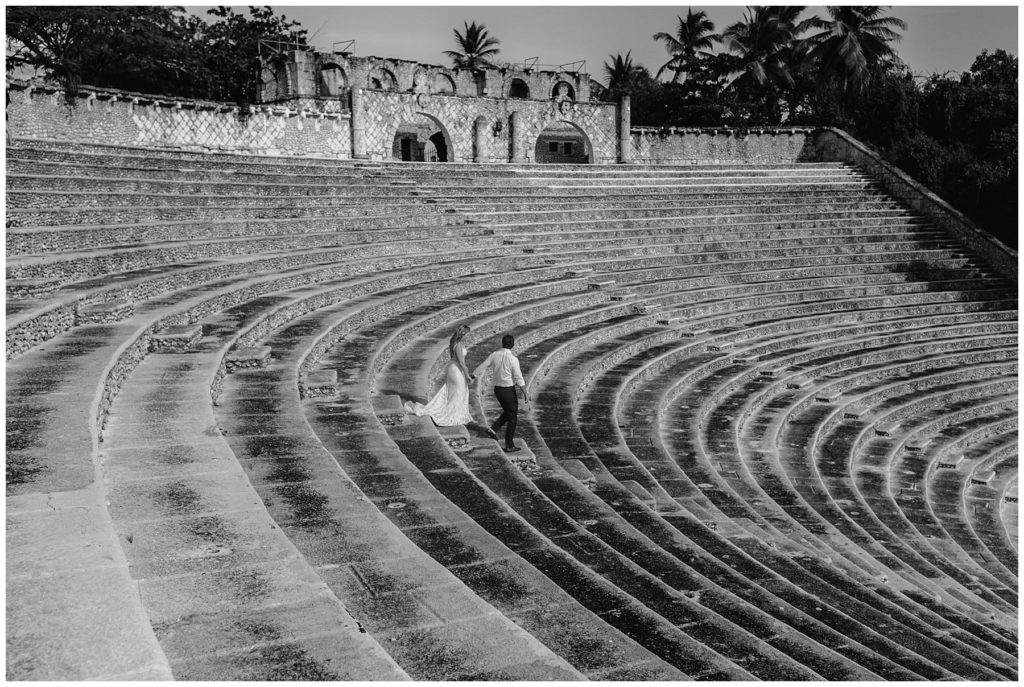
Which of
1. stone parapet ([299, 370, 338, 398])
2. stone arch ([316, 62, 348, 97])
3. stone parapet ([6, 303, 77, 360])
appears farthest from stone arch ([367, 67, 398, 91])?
stone parapet ([299, 370, 338, 398])

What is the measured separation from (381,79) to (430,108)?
5.62 meters

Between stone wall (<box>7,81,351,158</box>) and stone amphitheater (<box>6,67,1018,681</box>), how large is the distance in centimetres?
375

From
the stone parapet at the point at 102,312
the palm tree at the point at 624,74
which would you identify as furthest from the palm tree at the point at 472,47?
the stone parapet at the point at 102,312

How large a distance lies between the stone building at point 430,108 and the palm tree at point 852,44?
9.73 metres

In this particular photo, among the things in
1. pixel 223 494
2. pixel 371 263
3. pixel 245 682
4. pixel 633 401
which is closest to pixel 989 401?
pixel 633 401

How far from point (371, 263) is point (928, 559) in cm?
988

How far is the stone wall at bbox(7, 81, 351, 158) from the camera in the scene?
20688 millimetres

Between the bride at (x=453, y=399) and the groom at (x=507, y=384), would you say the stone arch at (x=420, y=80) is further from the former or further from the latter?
the groom at (x=507, y=384)

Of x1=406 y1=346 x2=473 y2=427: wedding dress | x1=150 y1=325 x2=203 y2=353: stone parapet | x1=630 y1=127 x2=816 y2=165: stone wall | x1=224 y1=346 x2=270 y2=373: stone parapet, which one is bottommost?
x1=406 y1=346 x2=473 y2=427: wedding dress

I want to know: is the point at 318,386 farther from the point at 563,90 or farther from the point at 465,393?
the point at 563,90

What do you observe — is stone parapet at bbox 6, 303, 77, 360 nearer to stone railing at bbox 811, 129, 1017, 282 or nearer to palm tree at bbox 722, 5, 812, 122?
stone railing at bbox 811, 129, 1017, 282

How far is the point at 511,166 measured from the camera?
82.1ft

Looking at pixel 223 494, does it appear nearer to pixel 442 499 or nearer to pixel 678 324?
pixel 442 499

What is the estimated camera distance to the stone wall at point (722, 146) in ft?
104
